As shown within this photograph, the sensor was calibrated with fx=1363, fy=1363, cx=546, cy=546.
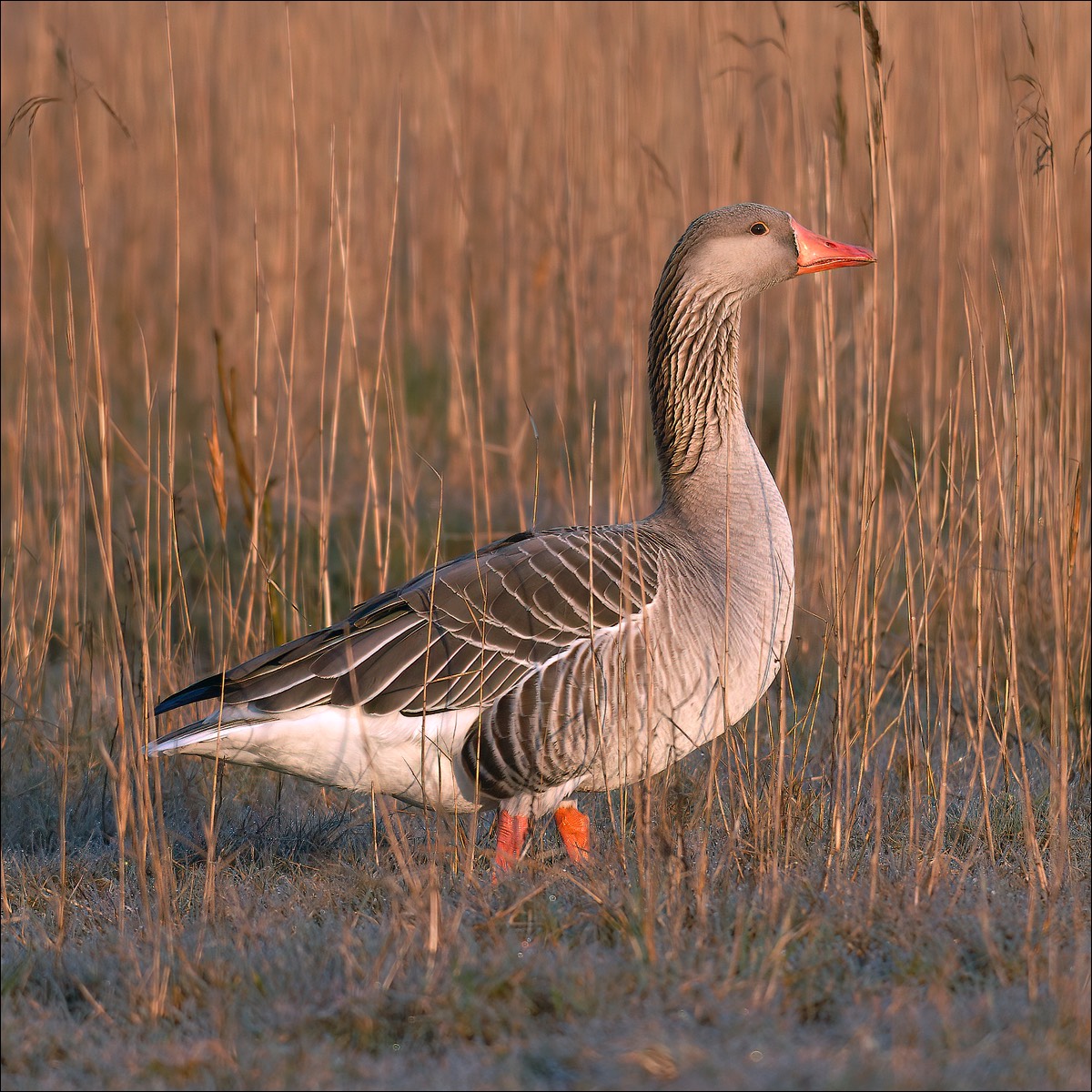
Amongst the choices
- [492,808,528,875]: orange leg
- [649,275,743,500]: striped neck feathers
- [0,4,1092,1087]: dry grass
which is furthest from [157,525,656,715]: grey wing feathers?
[649,275,743,500]: striped neck feathers

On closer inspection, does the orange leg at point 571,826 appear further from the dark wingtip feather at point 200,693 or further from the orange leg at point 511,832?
the dark wingtip feather at point 200,693

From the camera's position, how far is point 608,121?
7.70 m

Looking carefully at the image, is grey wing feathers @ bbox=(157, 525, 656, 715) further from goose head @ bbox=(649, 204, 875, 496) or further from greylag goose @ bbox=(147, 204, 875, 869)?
goose head @ bbox=(649, 204, 875, 496)

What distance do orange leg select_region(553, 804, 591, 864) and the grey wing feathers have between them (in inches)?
18.4

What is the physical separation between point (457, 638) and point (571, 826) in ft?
2.21

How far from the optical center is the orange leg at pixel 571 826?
3897 mm

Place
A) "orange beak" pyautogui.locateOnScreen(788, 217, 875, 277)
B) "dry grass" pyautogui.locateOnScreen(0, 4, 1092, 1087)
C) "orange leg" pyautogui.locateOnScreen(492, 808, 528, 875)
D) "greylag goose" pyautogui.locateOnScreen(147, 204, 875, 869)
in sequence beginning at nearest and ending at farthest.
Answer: "dry grass" pyautogui.locateOnScreen(0, 4, 1092, 1087) → "greylag goose" pyautogui.locateOnScreen(147, 204, 875, 869) → "orange leg" pyautogui.locateOnScreen(492, 808, 528, 875) → "orange beak" pyautogui.locateOnScreen(788, 217, 875, 277)

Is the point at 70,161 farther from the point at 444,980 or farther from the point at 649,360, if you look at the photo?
the point at 444,980

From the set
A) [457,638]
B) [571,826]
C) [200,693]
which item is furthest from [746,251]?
[200,693]

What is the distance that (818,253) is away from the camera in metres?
4.31

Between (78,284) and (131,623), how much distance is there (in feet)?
19.1

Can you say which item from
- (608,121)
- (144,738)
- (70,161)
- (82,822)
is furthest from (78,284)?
(144,738)

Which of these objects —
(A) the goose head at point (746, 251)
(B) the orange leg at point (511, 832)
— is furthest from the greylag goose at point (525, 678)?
(A) the goose head at point (746, 251)

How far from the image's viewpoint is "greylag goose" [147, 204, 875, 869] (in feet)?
12.1
